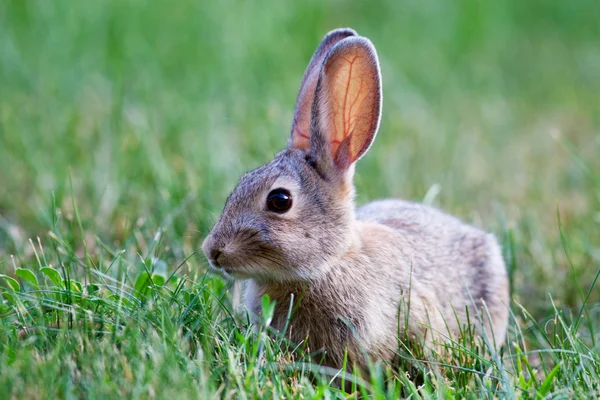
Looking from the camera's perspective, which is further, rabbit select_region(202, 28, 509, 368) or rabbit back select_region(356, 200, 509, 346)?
rabbit back select_region(356, 200, 509, 346)

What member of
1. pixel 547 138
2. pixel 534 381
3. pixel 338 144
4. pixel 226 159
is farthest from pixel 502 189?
pixel 534 381

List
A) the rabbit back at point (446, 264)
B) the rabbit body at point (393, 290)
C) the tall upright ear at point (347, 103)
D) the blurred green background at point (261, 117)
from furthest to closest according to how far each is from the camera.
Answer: the blurred green background at point (261, 117) → the rabbit back at point (446, 264) → the tall upright ear at point (347, 103) → the rabbit body at point (393, 290)

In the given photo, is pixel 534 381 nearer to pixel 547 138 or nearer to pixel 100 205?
pixel 100 205

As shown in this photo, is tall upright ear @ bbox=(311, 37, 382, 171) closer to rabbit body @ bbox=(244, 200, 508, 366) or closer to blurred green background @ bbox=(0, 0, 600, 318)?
rabbit body @ bbox=(244, 200, 508, 366)

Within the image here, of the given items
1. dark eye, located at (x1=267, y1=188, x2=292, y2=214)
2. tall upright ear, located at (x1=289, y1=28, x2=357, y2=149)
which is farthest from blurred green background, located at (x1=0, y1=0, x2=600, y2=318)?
tall upright ear, located at (x1=289, y1=28, x2=357, y2=149)

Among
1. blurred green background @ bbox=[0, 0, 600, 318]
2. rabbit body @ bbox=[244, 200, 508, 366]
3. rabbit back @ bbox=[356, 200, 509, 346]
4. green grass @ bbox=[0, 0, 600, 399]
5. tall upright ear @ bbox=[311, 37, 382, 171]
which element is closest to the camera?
green grass @ bbox=[0, 0, 600, 399]

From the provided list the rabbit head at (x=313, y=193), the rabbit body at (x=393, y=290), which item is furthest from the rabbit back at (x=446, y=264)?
the rabbit head at (x=313, y=193)

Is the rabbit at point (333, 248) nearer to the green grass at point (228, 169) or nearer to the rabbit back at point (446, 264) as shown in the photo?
the rabbit back at point (446, 264)
